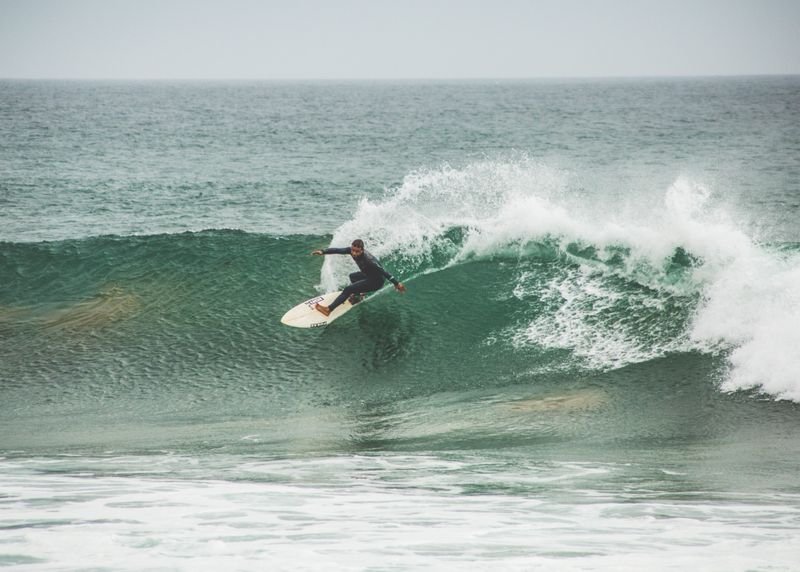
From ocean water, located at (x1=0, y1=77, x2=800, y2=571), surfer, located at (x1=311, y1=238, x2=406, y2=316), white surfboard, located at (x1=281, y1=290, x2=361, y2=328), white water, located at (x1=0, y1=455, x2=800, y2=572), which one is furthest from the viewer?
white surfboard, located at (x1=281, y1=290, x2=361, y2=328)

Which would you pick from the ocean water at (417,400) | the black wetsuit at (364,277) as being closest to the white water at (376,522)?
the ocean water at (417,400)

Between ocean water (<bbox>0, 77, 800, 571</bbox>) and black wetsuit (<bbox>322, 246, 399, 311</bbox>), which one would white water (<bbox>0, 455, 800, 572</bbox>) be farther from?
black wetsuit (<bbox>322, 246, 399, 311</bbox>)

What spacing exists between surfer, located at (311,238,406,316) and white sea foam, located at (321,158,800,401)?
1.53 m

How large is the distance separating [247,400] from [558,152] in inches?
1713

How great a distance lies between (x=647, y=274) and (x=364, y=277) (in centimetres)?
513

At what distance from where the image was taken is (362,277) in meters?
13.2

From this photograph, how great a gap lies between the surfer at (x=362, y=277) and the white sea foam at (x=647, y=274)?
153cm

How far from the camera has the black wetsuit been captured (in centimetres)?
1274

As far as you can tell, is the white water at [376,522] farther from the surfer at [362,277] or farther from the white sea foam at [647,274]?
the surfer at [362,277]

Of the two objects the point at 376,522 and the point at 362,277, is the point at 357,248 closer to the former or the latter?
the point at 362,277

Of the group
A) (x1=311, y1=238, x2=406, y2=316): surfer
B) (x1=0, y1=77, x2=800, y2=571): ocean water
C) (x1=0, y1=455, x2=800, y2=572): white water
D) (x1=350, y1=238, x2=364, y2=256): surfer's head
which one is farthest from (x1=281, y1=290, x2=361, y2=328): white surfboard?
(x1=0, y1=455, x2=800, y2=572): white water

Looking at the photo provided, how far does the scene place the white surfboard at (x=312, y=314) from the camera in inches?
516

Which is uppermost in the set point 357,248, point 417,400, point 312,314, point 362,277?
point 357,248

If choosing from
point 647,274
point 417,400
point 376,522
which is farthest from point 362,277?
point 376,522
